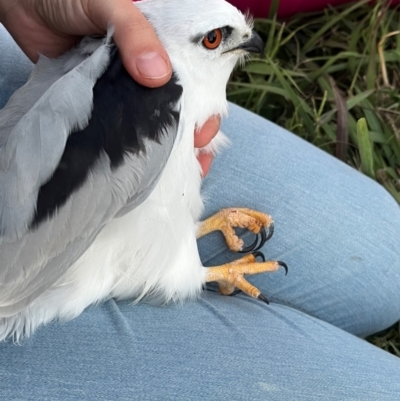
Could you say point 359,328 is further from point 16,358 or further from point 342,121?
point 16,358

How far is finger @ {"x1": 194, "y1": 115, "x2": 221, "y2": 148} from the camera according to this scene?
1198mm

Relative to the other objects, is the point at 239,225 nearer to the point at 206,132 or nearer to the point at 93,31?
the point at 206,132

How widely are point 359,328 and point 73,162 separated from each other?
82cm

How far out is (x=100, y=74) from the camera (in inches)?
40.6

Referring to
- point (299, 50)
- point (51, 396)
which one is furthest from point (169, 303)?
point (299, 50)

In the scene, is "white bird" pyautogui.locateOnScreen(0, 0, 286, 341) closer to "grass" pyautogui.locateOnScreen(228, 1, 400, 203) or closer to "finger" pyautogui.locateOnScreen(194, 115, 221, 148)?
"finger" pyautogui.locateOnScreen(194, 115, 221, 148)

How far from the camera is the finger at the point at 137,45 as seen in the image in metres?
0.99

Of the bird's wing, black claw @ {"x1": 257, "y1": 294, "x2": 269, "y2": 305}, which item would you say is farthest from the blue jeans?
the bird's wing

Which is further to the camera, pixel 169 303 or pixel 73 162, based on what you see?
pixel 169 303

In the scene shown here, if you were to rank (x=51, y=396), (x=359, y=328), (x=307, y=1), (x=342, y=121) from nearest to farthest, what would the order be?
(x=51, y=396) → (x=359, y=328) → (x=342, y=121) → (x=307, y=1)

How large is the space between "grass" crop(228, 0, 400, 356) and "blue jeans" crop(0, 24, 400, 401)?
396 mm

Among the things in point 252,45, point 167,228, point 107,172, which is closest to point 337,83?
point 252,45

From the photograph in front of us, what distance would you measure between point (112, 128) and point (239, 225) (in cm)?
44

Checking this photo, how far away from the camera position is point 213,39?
1.17 m
